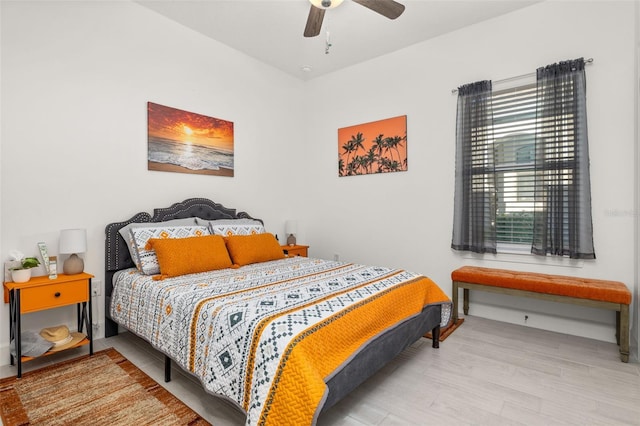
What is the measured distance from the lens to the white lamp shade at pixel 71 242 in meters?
2.58

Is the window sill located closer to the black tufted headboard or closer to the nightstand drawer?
the black tufted headboard

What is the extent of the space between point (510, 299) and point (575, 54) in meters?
2.37

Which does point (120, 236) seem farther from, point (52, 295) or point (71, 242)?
point (52, 295)

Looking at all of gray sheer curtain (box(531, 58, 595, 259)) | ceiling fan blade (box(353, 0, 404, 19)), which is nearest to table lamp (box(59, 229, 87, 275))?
ceiling fan blade (box(353, 0, 404, 19))

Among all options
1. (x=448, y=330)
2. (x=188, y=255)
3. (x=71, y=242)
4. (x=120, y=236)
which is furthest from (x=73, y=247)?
(x=448, y=330)

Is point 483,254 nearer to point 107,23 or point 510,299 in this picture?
point 510,299

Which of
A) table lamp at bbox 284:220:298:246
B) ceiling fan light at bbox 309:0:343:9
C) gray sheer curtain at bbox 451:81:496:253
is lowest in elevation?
table lamp at bbox 284:220:298:246

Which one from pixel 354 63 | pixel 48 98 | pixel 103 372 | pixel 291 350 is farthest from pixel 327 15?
pixel 103 372

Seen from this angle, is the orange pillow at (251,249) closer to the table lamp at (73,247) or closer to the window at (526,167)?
the table lamp at (73,247)

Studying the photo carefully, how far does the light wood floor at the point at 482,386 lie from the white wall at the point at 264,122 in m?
0.58

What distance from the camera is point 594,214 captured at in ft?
9.57

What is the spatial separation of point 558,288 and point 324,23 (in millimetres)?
Result: 3316

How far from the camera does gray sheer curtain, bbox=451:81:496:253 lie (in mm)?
3447

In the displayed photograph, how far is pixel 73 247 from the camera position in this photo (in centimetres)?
260
